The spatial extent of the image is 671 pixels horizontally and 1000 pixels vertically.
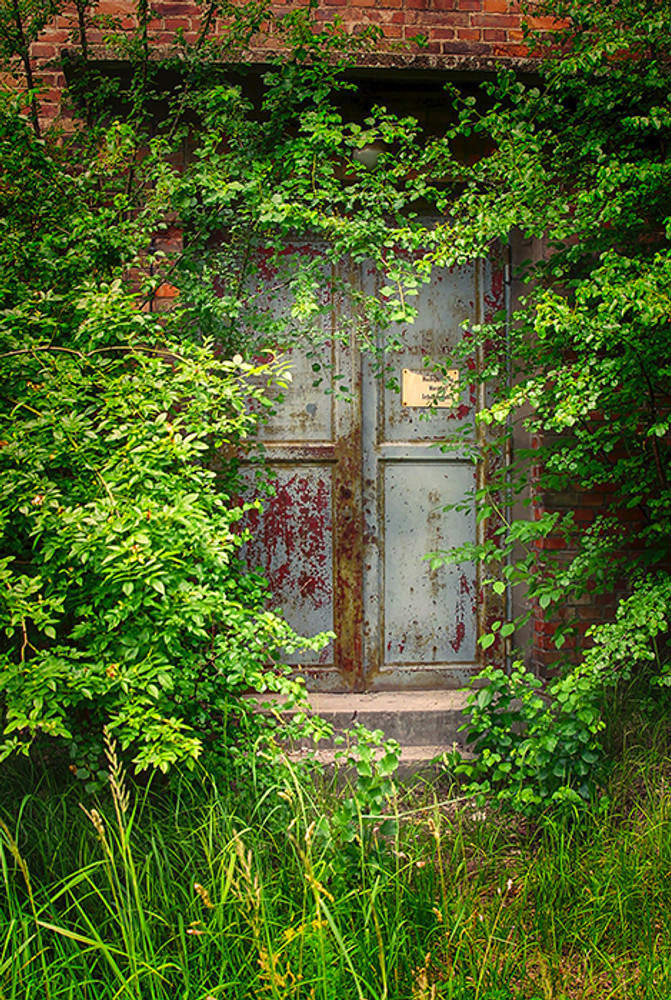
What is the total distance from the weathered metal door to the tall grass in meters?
1.18

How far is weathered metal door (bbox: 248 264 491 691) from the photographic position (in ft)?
12.1

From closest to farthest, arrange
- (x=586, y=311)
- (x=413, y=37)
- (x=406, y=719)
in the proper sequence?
(x=586, y=311) → (x=413, y=37) → (x=406, y=719)

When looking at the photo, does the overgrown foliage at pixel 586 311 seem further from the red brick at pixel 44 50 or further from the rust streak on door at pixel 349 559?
the red brick at pixel 44 50

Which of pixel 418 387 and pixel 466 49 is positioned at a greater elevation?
pixel 466 49

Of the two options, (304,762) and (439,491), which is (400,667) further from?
(304,762)

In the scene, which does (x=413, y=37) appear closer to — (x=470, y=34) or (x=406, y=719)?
(x=470, y=34)

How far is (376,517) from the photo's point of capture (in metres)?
3.77

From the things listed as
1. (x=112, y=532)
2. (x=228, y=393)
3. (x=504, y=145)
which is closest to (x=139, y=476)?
(x=112, y=532)

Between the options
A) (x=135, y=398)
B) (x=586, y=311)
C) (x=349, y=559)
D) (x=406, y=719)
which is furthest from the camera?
(x=349, y=559)

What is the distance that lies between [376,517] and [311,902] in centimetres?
213

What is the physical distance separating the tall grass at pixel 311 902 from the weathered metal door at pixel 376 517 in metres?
1.18

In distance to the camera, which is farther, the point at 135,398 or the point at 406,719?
the point at 406,719

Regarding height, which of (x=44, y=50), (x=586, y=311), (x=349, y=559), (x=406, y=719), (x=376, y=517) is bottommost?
(x=406, y=719)

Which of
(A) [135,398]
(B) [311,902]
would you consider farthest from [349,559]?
(B) [311,902]
